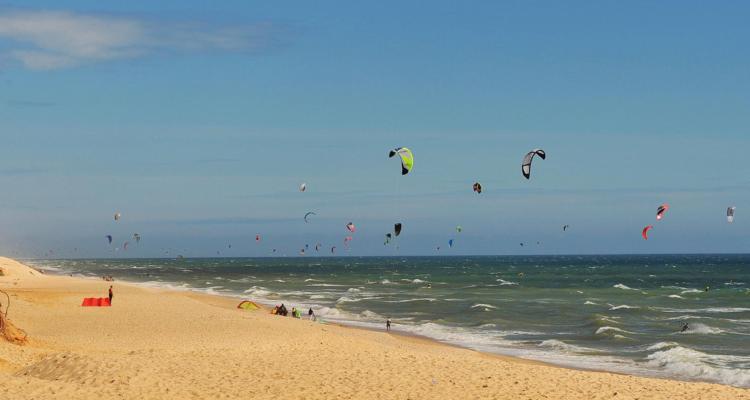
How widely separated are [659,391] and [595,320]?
78.9 ft

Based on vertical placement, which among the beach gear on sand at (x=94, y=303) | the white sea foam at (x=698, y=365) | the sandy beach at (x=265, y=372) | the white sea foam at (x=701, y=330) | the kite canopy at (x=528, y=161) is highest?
the kite canopy at (x=528, y=161)

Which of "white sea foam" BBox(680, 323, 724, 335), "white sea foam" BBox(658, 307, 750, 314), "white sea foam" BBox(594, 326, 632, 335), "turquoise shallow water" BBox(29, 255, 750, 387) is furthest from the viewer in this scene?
"white sea foam" BBox(658, 307, 750, 314)

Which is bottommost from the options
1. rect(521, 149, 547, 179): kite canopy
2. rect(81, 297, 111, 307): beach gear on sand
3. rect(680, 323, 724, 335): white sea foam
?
rect(680, 323, 724, 335): white sea foam

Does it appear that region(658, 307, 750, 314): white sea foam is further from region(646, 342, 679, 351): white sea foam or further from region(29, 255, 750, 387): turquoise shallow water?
region(646, 342, 679, 351): white sea foam

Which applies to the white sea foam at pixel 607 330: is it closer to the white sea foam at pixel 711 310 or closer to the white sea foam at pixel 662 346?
the white sea foam at pixel 662 346

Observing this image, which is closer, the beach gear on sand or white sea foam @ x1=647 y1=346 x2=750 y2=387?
white sea foam @ x1=647 y1=346 x2=750 y2=387

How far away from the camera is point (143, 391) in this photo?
48.4 ft

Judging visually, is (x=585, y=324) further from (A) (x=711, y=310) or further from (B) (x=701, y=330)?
(A) (x=711, y=310)

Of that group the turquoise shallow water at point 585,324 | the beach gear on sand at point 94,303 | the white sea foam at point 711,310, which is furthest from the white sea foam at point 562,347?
the white sea foam at point 711,310

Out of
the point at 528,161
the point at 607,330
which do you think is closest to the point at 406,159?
the point at 528,161

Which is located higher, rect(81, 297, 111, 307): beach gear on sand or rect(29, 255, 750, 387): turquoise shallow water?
rect(81, 297, 111, 307): beach gear on sand

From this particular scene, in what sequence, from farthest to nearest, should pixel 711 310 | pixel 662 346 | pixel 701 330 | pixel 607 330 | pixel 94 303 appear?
pixel 711 310
pixel 94 303
pixel 701 330
pixel 607 330
pixel 662 346

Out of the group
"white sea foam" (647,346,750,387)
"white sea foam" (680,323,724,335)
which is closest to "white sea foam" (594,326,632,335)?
"white sea foam" (680,323,724,335)

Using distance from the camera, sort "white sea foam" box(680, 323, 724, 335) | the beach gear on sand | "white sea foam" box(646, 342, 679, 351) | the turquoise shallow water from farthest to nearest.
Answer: the beach gear on sand → "white sea foam" box(680, 323, 724, 335) → "white sea foam" box(646, 342, 679, 351) → the turquoise shallow water
